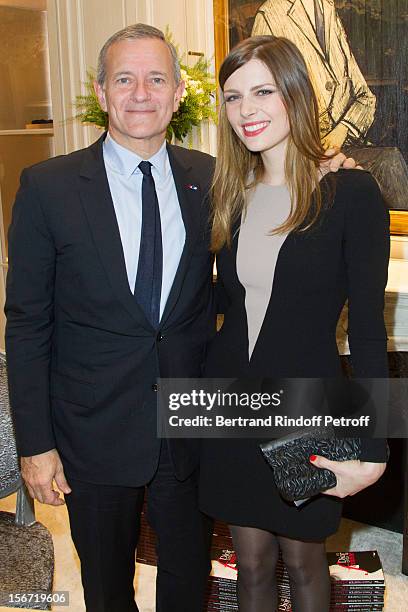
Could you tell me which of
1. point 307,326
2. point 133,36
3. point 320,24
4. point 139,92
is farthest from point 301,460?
point 320,24

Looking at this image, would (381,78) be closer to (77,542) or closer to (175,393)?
(175,393)

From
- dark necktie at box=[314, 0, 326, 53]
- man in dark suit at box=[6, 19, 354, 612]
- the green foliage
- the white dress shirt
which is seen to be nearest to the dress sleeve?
man in dark suit at box=[6, 19, 354, 612]

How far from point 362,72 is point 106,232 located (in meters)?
1.52

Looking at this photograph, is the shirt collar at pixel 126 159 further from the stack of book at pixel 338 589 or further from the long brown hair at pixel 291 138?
the stack of book at pixel 338 589

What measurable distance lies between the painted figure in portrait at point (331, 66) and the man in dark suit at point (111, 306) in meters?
1.17

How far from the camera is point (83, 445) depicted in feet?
6.56

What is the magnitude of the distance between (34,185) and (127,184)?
24cm

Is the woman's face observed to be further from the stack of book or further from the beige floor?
the beige floor

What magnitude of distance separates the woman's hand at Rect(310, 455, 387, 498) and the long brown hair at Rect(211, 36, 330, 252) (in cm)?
56

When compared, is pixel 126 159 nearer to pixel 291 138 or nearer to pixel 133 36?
pixel 133 36

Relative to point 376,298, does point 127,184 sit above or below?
above

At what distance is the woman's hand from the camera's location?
1.83 m

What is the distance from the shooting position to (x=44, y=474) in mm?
1980

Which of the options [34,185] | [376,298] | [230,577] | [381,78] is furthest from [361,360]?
[381,78]
